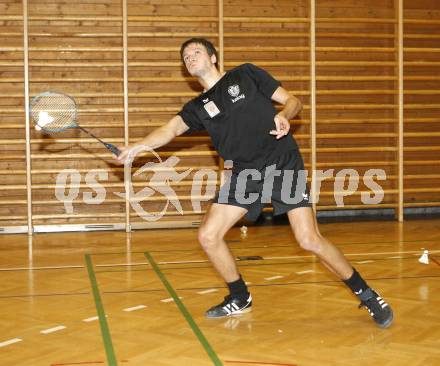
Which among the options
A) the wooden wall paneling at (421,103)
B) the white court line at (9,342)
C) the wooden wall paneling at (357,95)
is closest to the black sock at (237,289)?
the white court line at (9,342)

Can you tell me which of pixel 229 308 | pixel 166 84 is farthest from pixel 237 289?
pixel 166 84

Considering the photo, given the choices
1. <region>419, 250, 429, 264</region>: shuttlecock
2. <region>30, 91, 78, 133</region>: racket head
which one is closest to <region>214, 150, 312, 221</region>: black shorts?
<region>30, 91, 78, 133</region>: racket head

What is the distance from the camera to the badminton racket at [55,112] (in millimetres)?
5133

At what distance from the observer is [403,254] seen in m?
7.60

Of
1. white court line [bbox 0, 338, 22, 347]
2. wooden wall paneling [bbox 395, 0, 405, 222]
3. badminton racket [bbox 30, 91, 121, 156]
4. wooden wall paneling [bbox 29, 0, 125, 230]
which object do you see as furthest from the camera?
wooden wall paneling [bbox 395, 0, 405, 222]

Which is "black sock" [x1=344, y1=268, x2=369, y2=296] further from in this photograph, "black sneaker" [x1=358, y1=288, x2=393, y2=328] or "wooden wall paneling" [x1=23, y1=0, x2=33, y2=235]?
"wooden wall paneling" [x1=23, y1=0, x2=33, y2=235]

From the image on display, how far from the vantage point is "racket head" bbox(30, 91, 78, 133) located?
16.9 feet

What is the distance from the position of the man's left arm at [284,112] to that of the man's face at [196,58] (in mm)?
474

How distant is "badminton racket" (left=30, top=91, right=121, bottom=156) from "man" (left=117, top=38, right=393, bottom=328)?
87 cm

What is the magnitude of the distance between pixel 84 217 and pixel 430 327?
21.2 feet

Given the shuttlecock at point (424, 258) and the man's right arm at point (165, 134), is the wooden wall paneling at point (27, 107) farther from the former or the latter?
the man's right arm at point (165, 134)

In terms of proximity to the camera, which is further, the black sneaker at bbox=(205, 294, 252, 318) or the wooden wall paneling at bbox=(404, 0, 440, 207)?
the wooden wall paneling at bbox=(404, 0, 440, 207)

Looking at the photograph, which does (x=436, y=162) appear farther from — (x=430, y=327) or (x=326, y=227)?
(x=430, y=327)

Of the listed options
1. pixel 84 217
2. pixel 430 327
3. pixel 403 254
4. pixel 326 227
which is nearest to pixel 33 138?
pixel 84 217
